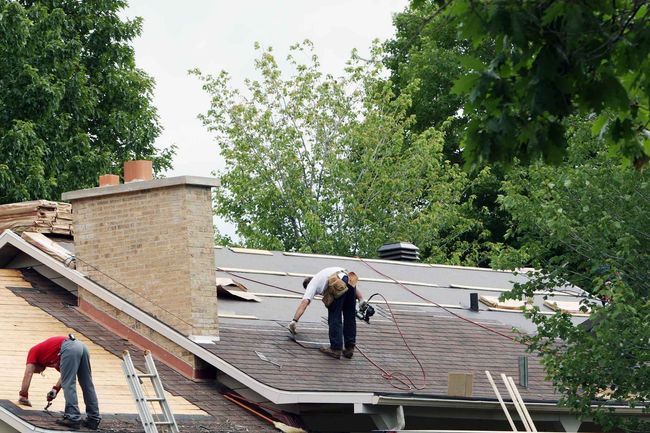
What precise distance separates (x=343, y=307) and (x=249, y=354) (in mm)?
1556

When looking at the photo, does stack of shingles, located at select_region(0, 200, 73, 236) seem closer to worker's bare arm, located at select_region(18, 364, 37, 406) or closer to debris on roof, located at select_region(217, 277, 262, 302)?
debris on roof, located at select_region(217, 277, 262, 302)

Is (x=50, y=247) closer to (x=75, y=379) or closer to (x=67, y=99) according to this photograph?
(x=75, y=379)

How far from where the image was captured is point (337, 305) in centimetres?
1758

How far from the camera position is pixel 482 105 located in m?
8.80

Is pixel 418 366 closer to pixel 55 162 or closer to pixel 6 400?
pixel 6 400

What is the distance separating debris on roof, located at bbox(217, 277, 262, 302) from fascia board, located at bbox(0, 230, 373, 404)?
1.84 metres

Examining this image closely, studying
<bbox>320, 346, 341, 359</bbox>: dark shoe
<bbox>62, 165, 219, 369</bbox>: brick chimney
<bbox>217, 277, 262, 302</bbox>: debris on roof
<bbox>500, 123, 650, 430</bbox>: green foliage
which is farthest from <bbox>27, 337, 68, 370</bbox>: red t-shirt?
<bbox>500, 123, 650, 430</bbox>: green foliage

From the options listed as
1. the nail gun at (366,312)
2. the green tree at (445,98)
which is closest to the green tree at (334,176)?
the green tree at (445,98)

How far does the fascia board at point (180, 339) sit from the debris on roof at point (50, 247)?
0.10 metres

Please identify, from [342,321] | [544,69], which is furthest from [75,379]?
[544,69]

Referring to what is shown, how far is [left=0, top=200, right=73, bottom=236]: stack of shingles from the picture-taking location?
19.4 meters

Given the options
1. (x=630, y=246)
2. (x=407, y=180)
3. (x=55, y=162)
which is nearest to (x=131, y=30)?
(x=55, y=162)

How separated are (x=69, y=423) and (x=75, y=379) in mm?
475

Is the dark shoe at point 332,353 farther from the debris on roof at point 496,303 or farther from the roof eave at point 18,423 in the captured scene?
the debris on roof at point 496,303
